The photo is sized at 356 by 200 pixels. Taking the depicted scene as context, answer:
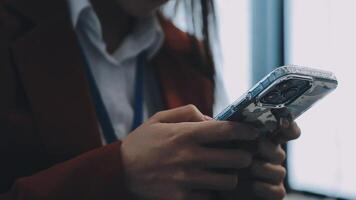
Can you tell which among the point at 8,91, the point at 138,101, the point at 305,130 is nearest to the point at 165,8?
the point at 138,101

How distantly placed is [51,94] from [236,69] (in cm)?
90

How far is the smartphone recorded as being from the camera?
39cm

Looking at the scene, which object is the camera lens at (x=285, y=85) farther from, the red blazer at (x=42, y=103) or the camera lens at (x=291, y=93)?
the red blazer at (x=42, y=103)

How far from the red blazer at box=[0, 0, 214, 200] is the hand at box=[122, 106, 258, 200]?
5cm

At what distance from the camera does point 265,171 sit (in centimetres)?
53

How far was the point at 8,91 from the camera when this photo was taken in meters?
0.54

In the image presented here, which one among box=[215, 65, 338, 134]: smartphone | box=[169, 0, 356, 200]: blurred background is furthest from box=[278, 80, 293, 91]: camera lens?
box=[169, 0, 356, 200]: blurred background

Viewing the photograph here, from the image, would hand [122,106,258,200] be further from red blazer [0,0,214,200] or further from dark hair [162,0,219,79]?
dark hair [162,0,219,79]

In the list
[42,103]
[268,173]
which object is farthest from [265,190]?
[42,103]

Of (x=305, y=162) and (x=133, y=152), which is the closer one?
(x=133, y=152)

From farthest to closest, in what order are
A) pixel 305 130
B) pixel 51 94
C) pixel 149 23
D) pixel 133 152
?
pixel 305 130
pixel 149 23
pixel 51 94
pixel 133 152

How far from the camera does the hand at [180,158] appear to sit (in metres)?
0.44

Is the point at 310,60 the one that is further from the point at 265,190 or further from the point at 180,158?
the point at 180,158

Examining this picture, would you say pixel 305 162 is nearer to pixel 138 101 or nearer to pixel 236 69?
pixel 236 69
